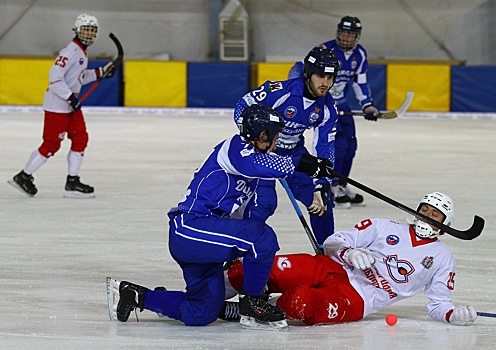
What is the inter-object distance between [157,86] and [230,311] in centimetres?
1227

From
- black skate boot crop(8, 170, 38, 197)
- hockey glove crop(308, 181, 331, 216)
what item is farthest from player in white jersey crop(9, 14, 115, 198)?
hockey glove crop(308, 181, 331, 216)

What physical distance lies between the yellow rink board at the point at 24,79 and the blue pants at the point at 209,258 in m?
12.4

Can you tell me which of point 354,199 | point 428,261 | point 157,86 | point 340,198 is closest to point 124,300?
point 428,261

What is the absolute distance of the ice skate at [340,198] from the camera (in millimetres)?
7402

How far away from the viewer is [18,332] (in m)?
3.85

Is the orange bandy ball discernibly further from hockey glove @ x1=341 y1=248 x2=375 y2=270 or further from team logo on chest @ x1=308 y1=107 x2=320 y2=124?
team logo on chest @ x1=308 y1=107 x2=320 y2=124

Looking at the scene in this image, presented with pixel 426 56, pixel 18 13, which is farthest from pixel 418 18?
pixel 18 13

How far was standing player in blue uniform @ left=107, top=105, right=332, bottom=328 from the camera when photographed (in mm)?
3826

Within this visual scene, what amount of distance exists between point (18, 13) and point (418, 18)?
6764mm

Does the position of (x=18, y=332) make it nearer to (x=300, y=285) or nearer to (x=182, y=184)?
(x=300, y=285)

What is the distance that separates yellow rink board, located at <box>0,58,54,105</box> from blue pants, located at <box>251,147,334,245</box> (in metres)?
11.0

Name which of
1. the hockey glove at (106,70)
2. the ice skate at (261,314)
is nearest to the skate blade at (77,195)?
the hockey glove at (106,70)

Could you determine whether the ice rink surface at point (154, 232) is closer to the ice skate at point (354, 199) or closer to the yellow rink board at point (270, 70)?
the ice skate at point (354, 199)

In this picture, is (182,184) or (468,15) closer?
(182,184)
